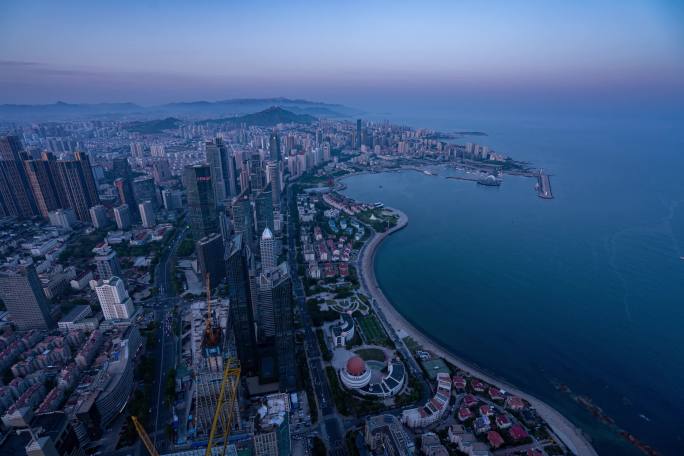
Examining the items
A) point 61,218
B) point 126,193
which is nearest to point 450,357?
point 126,193

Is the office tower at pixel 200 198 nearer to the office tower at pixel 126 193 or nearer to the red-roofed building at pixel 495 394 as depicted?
the office tower at pixel 126 193

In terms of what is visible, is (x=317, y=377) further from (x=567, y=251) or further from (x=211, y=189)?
(x=567, y=251)

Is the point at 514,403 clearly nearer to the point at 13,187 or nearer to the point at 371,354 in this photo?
the point at 371,354

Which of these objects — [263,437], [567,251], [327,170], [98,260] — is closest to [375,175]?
[327,170]

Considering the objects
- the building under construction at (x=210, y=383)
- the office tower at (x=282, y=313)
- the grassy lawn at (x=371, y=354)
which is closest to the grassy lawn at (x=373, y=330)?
the grassy lawn at (x=371, y=354)

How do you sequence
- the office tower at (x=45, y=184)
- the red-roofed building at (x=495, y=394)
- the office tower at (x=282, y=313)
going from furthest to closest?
the office tower at (x=45, y=184), the red-roofed building at (x=495, y=394), the office tower at (x=282, y=313)

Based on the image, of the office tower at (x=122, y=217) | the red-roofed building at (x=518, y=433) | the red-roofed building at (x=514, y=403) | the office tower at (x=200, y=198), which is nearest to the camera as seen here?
the red-roofed building at (x=518, y=433)

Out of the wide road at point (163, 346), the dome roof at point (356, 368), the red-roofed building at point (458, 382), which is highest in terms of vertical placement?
the dome roof at point (356, 368)

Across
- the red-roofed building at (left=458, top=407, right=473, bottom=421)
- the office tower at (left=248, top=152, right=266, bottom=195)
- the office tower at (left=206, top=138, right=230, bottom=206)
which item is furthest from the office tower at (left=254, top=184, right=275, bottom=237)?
the red-roofed building at (left=458, top=407, right=473, bottom=421)
